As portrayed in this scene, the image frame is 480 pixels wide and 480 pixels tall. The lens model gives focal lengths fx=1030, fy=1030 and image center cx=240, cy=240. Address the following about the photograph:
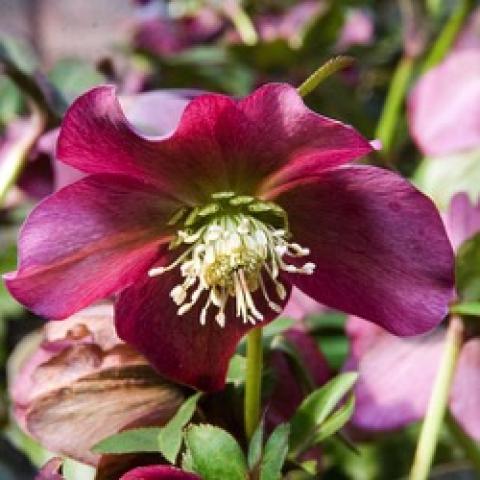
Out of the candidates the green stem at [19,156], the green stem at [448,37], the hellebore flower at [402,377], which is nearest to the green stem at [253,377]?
the hellebore flower at [402,377]

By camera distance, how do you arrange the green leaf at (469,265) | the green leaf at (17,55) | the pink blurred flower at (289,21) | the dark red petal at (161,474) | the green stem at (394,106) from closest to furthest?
1. the dark red petal at (161,474)
2. the green leaf at (469,265)
3. the green leaf at (17,55)
4. the green stem at (394,106)
5. the pink blurred flower at (289,21)

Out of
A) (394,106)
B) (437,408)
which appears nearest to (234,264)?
(437,408)

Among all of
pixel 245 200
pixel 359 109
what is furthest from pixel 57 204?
pixel 359 109

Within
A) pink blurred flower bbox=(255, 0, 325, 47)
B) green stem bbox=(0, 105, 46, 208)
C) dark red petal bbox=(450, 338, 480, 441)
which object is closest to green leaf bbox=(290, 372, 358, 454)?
dark red petal bbox=(450, 338, 480, 441)

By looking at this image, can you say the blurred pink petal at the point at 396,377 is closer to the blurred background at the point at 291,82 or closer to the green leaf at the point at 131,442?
the blurred background at the point at 291,82

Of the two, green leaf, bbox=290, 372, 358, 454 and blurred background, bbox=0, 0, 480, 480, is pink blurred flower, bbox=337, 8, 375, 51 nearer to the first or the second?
blurred background, bbox=0, 0, 480, 480

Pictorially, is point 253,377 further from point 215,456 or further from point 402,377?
point 402,377
